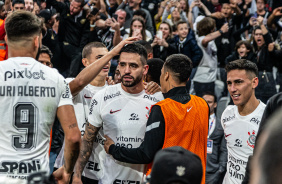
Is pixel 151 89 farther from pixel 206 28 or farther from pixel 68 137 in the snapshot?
pixel 206 28

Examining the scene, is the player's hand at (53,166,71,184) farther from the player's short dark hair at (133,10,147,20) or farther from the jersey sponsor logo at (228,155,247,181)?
the player's short dark hair at (133,10,147,20)

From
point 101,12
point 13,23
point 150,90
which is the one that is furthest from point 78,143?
point 101,12

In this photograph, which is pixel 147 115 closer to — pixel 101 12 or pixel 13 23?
pixel 13 23

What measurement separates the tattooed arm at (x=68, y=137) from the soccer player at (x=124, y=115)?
1083mm

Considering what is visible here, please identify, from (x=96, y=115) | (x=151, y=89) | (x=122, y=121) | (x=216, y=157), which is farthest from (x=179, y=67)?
(x=216, y=157)

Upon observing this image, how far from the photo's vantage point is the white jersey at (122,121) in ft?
15.6

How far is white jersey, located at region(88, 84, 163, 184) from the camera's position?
476cm

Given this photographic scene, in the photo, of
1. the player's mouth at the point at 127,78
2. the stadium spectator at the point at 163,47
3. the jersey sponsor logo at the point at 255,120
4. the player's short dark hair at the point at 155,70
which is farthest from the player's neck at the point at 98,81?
the stadium spectator at the point at 163,47

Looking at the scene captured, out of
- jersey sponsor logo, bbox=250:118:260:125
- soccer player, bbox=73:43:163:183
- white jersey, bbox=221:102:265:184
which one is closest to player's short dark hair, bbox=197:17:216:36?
white jersey, bbox=221:102:265:184

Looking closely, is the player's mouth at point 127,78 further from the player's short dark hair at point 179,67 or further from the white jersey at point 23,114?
the white jersey at point 23,114

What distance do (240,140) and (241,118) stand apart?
1.02 feet

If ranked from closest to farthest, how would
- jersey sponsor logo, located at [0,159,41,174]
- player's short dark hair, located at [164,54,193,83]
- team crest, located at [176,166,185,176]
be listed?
team crest, located at [176,166,185,176] < jersey sponsor logo, located at [0,159,41,174] < player's short dark hair, located at [164,54,193,83]

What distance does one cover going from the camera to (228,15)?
13.5 m

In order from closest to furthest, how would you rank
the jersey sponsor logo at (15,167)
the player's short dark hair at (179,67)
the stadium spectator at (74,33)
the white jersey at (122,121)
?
1. the jersey sponsor logo at (15,167)
2. the player's short dark hair at (179,67)
3. the white jersey at (122,121)
4. the stadium spectator at (74,33)
